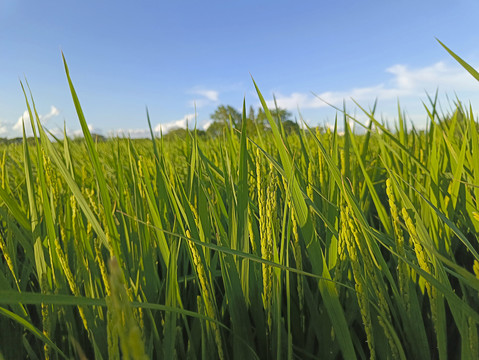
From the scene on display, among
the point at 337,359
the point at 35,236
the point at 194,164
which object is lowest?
the point at 337,359

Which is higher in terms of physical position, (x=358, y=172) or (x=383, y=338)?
(x=358, y=172)

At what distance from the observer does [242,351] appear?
43 centimetres

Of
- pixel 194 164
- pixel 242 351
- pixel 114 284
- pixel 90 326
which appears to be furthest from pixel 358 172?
pixel 114 284

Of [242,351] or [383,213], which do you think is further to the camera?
[383,213]

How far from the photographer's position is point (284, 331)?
47cm

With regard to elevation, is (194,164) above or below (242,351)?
above

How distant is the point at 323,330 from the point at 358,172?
585 mm

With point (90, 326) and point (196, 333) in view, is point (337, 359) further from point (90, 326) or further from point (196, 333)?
point (90, 326)

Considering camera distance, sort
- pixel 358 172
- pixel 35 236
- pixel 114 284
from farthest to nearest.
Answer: pixel 358 172 → pixel 35 236 → pixel 114 284

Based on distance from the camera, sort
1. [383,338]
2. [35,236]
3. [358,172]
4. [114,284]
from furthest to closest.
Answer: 1. [358,172]
2. [35,236]
3. [383,338]
4. [114,284]

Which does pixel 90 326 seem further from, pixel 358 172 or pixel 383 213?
pixel 358 172

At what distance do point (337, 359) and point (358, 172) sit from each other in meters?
0.57

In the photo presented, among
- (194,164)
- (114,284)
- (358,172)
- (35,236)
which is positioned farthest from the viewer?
(358,172)

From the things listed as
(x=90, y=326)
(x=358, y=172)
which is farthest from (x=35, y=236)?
(x=358, y=172)
